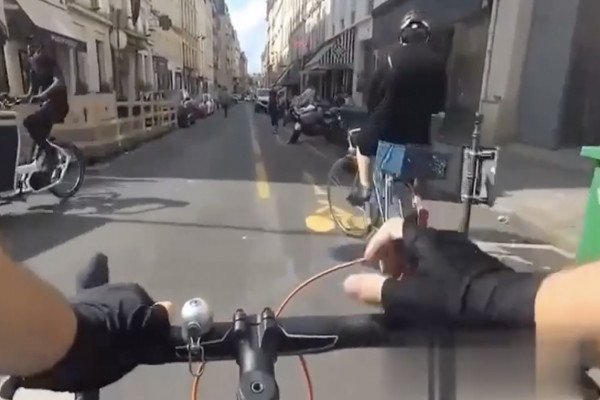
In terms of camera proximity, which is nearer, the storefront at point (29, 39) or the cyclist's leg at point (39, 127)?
the storefront at point (29, 39)

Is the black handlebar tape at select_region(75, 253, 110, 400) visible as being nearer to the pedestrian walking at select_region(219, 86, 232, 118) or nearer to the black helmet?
the black helmet

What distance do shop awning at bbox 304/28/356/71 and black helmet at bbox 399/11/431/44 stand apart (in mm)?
225

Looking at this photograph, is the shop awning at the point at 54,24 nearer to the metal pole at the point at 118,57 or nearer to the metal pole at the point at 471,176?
the metal pole at the point at 118,57

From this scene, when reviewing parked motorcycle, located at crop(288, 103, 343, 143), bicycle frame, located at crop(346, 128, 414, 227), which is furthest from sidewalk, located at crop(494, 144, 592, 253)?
parked motorcycle, located at crop(288, 103, 343, 143)

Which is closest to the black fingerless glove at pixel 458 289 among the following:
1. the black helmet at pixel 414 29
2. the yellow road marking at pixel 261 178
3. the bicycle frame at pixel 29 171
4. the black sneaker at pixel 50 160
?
the black helmet at pixel 414 29

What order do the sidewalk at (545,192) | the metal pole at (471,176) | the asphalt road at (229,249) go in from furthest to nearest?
the sidewalk at (545,192)
the metal pole at (471,176)
the asphalt road at (229,249)

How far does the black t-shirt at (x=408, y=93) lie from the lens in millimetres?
1862

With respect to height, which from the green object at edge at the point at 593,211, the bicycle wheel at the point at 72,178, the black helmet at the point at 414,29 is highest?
the black helmet at the point at 414,29

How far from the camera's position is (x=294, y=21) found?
2.24 meters

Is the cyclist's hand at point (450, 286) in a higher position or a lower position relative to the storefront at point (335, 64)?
lower

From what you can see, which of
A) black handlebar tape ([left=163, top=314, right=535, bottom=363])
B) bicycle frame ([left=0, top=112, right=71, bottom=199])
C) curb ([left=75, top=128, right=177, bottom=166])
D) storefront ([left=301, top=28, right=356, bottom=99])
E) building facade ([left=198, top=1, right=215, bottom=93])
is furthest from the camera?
curb ([left=75, top=128, right=177, bottom=166])

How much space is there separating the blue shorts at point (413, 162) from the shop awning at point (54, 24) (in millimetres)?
1468

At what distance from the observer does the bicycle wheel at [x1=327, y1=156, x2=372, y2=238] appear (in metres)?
3.07

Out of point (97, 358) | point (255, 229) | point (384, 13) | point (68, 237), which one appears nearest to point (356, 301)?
point (97, 358)
